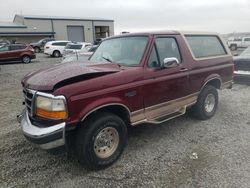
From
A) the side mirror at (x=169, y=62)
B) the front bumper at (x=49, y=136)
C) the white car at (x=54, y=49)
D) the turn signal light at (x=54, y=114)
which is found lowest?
the white car at (x=54, y=49)

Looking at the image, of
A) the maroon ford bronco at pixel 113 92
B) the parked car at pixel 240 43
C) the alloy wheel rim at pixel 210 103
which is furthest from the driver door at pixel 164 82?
the parked car at pixel 240 43

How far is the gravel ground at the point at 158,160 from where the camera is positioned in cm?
343

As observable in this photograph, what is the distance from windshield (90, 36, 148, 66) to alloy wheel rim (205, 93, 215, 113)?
2237 millimetres

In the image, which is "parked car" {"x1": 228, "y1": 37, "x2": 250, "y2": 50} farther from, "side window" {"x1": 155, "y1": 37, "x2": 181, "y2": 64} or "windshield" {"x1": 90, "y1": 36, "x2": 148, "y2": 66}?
"windshield" {"x1": 90, "y1": 36, "x2": 148, "y2": 66}

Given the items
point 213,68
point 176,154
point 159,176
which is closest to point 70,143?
point 159,176

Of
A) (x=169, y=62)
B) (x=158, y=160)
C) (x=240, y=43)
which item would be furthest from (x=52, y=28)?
(x=158, y=160)

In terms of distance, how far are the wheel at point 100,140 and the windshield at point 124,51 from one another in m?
1.09

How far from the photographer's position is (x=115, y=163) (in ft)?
12.8

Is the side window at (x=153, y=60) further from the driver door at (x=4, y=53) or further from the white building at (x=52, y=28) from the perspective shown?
the white building at (x=52, y=28)

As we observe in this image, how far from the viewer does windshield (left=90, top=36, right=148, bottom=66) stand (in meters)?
4.28

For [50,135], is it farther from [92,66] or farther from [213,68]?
[213,68]

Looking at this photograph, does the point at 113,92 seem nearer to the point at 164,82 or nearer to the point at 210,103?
the point at 164,82

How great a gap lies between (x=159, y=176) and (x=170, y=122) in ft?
7.18

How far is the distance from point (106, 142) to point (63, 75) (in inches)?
46.7
